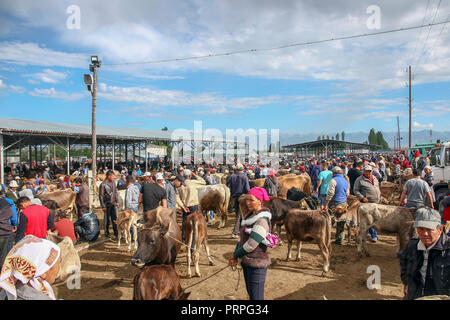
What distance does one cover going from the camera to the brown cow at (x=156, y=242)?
4.06m

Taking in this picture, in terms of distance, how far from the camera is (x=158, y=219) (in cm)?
470

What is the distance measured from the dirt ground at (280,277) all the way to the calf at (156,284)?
1549 mm

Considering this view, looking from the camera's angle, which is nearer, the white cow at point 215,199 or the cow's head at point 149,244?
the cow's head at point 149,244

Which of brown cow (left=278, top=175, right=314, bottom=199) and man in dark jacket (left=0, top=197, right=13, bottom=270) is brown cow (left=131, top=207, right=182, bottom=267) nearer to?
man in dark jacket (left=0, top=197, right=13, bottom=270)

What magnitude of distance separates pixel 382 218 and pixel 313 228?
1.56 meters

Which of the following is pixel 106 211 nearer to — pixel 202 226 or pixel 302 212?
pixel 202 226

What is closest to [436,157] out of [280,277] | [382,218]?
[382,218]

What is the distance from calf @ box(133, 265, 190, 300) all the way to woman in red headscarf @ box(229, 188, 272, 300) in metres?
0.82

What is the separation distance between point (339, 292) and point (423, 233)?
8.96 ft

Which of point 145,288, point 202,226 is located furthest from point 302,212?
point 145,288

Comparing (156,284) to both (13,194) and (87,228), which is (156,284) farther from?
(13,194)

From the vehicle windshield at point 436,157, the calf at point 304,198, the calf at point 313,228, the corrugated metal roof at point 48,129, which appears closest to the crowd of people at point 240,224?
the calf at point 304,198

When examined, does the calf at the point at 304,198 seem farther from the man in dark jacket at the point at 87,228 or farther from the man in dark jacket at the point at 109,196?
the man in dark jacket at the point at 87,228
